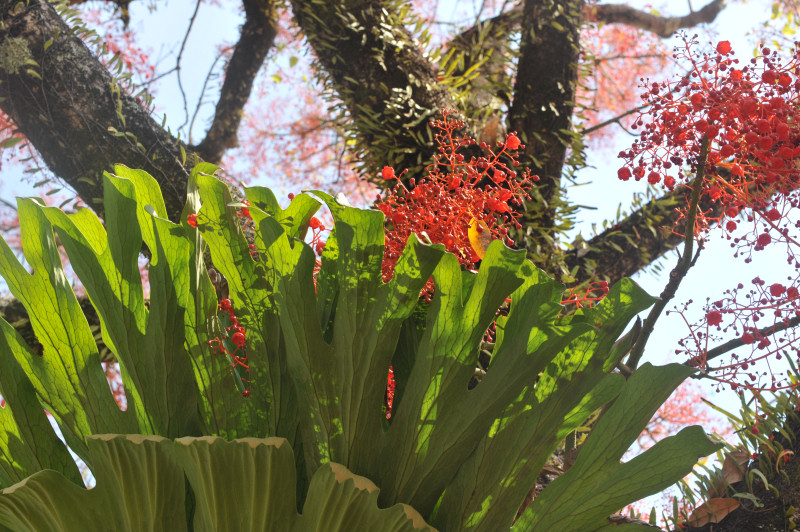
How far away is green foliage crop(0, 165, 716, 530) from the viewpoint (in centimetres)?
54

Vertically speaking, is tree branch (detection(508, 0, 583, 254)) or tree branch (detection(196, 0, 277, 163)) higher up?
tree branch (detection(196, 0, 277, 163))

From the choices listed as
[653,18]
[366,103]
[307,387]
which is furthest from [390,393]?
[653,18]

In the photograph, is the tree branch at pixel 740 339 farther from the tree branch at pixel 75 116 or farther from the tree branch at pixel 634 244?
the tree branch at pixel 75 116

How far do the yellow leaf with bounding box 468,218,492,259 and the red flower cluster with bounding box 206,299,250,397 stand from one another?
0.25 metres

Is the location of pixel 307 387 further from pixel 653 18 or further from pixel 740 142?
pixel 653 18

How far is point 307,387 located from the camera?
1.84 feet

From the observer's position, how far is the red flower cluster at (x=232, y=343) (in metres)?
0.62

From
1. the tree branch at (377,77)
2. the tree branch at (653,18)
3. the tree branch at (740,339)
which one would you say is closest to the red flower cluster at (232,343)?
the tree branch at (740,339)

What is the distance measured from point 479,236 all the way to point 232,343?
0.94ft

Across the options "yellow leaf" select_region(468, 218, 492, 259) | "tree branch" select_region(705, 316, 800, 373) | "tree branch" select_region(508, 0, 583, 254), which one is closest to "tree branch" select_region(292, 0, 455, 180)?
"tree branch" select_region(508, 0, 583, 254)

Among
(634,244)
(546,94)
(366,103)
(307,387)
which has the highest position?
(546,94)

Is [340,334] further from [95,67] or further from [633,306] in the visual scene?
[95,67]

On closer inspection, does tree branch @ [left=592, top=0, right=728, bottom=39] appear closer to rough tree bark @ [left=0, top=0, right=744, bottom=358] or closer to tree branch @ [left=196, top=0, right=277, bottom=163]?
rough tree bark @ [left=0, top=0, right=744, bottom=358]

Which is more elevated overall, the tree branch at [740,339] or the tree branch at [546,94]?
the tree branch at [546,94]
